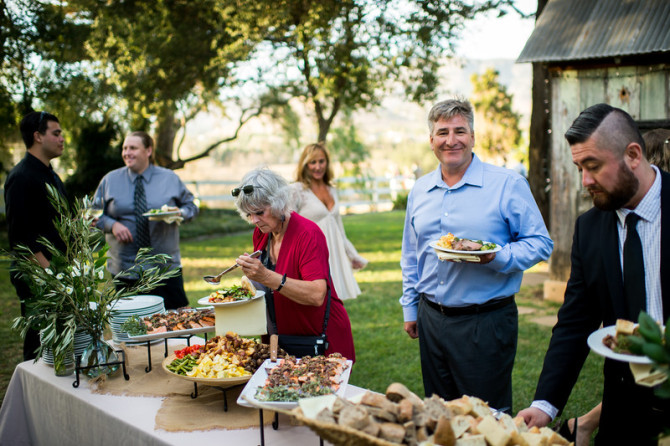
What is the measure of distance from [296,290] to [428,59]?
10683 mm

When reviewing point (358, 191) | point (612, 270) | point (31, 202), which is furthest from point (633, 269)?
point (358, 191)

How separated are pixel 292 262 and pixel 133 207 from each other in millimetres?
2469

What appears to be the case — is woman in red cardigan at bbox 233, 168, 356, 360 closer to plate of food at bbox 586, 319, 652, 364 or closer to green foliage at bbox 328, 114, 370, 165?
plate of food at bbox 586, 319, 652, 364

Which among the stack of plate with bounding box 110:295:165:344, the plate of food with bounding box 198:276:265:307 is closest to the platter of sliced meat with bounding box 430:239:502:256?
the plate of food with bounding box 198:276:265:307

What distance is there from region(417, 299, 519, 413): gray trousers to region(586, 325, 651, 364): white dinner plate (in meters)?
1.16

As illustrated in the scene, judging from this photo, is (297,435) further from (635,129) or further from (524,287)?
(524,287)

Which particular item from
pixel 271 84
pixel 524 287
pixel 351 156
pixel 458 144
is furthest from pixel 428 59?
pixel 351 156

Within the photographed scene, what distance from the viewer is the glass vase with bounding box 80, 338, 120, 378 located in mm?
2975

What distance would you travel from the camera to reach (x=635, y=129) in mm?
1840

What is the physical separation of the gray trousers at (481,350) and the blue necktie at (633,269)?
100cm

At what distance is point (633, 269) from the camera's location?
1.89 meters

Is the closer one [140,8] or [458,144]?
[458,144]

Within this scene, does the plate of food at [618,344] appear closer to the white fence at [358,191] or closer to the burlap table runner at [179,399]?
the burlap table runner at [179,399]

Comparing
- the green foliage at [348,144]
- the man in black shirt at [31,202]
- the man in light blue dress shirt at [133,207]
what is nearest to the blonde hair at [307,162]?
the man in light blue dress shirt at [133,207]
